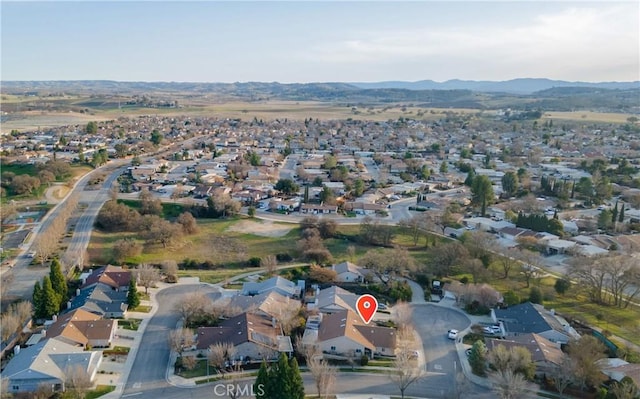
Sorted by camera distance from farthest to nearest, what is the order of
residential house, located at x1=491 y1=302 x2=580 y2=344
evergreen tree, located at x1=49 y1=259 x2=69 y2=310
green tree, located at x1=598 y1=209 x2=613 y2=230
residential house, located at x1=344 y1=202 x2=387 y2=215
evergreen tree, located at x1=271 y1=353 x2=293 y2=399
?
residential house, located at x1=344 y1=202 x2=387 y2=215 → green tree, located at x1=598 y1=209 x2=613 y2=230 → evergreen tree, located at x1=49 y1=259 x2=69 y2=310 → residential house, located at x1=491 y1=302 x2=580 y2=344 → evergreen tree, located at x1=271 y1=353 x2=293 y2=399

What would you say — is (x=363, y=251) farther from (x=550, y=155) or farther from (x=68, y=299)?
(x=550, y=155)

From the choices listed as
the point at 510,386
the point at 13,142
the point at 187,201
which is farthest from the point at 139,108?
the point at 510,386

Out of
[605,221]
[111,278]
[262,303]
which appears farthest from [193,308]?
[605,221]

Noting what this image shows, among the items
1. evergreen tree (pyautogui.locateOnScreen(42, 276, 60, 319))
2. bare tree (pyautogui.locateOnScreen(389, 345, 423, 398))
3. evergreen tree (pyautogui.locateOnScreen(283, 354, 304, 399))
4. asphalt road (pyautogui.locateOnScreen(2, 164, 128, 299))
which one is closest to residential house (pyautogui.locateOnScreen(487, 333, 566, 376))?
bare tree (pyautogui.locateOnScreen(389, 345, 423, 398))

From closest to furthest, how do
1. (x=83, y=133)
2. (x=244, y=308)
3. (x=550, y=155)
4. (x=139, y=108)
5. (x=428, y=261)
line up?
(x=244, y=308) → (x=428, y=261) → (x=550, y=155) → (x=83, y=133) → (x=139, y=108)

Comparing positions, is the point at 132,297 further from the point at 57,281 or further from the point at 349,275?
the point at 349,275

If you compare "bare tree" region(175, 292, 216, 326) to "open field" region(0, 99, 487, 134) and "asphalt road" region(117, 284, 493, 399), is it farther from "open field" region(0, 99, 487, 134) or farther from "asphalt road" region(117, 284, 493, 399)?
"open field" region(0, 99, 487, 134)

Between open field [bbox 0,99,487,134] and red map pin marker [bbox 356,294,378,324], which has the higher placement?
open field [bbox 0,99,487,134]
